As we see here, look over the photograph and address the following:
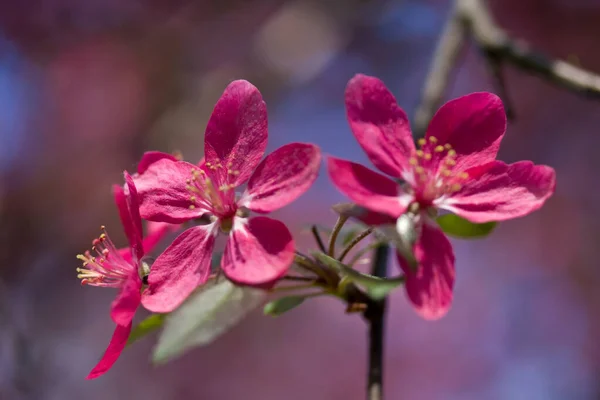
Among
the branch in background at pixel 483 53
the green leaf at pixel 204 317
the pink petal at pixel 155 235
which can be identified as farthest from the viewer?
the branch in background at pixel 483 53

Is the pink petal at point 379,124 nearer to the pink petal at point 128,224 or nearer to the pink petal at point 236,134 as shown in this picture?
the pink petal at point 236,134

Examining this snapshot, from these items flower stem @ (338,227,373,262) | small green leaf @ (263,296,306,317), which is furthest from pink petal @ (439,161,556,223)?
small green leaf @ (263,296,306,317)

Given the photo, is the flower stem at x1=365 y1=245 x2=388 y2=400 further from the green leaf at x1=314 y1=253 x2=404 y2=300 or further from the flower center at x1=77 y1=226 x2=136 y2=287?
the flower center at x1=77 y1=226 x2=136 y2=287

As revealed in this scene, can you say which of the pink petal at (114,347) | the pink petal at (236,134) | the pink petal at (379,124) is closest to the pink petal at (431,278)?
the pink petal at (379,124)

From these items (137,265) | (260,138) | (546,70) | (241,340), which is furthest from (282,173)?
(241,340)

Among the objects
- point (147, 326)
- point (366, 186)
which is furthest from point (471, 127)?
point (147, 326)
